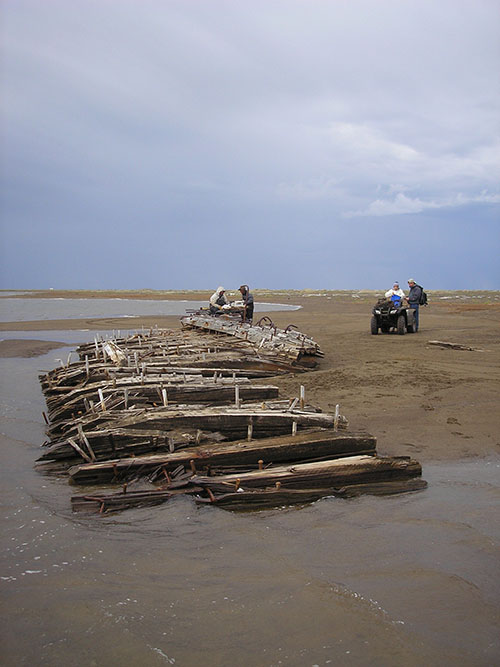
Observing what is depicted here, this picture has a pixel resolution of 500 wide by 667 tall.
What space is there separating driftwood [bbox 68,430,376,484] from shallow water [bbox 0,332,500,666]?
1.01ft

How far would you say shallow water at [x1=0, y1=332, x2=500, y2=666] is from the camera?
130 inches

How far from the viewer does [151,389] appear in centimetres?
810

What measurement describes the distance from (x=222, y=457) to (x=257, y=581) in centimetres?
188

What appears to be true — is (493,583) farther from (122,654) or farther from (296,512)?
(122,654)

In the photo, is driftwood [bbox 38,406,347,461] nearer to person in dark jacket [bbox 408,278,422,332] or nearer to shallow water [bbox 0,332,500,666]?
shallow water [bbox 0,332,500,666]

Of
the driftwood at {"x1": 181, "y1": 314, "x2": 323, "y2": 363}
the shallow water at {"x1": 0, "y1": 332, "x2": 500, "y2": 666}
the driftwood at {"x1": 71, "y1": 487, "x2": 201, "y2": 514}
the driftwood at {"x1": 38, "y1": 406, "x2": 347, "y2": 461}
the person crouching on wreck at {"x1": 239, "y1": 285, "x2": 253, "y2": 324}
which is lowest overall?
the shallow water at {"x1": 0, "y1": 332, "x2": 500, "y2": 666}

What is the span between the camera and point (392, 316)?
61.9ft

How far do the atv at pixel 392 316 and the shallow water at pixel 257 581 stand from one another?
13198 millimetres

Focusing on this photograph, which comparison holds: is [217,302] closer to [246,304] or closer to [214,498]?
[246,304]

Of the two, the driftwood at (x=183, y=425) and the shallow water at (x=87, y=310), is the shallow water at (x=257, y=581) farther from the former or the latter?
the shallow water at (x=87, y=310)

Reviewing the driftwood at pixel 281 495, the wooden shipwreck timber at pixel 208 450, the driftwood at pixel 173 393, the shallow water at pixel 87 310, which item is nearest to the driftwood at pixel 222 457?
the wooden shipwreck timber at pixel 208 450

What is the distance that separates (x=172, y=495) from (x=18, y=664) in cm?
235

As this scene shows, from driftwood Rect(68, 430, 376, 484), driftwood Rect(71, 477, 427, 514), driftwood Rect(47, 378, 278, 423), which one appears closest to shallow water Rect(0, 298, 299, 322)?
driftwood Rect(47, 378, 278, 423)

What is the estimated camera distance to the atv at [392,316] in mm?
18641
